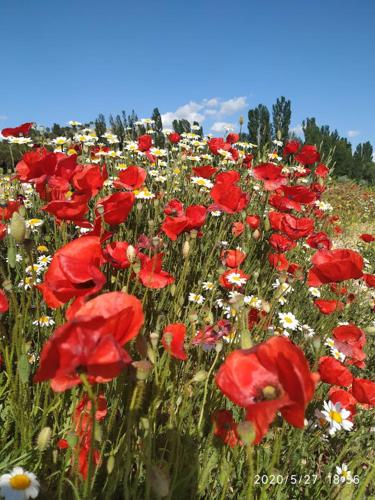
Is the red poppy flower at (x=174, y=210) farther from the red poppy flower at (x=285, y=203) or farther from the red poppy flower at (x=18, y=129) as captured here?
the red poppy flower at (x=18, y=129)

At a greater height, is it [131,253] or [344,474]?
[131,253]

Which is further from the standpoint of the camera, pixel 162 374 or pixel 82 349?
pixel 162 374

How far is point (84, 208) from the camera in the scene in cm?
166

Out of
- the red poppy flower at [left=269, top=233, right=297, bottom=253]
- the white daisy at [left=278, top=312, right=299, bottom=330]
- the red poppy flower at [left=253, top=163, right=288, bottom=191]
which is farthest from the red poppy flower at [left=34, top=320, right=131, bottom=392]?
the red poppy flower at [left=253, top=163, right=288, bottom=191]

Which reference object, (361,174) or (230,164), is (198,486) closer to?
(230,164)

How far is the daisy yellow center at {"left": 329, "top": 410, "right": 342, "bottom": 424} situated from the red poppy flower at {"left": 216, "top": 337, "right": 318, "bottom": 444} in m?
1.13

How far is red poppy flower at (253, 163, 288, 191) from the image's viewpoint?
3.12m

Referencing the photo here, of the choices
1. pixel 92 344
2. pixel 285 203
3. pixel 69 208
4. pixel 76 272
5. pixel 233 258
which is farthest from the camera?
pixel 285 203

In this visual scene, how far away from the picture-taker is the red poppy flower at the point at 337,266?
1.49 meters

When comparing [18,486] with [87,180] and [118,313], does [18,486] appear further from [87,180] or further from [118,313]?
[87,180]

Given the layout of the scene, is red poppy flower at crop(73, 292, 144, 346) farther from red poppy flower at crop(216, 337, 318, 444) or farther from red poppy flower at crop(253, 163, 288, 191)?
red poppy flower at crop(253, 163, 288, 191)

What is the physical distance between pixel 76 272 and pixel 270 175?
2483 mm

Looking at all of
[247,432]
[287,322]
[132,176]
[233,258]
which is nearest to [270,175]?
[233,258]

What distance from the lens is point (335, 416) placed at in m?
1.82
